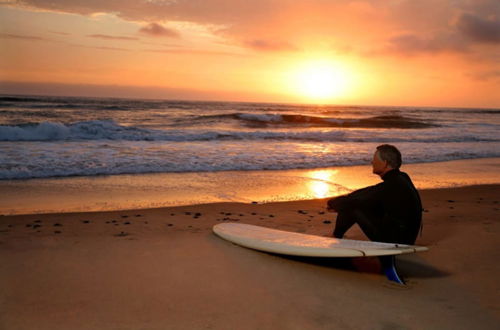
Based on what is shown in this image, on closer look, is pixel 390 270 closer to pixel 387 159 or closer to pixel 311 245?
pixel 311 245

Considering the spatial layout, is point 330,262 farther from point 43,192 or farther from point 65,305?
point 43,192

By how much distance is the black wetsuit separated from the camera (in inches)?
133

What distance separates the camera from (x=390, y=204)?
3.41 meters

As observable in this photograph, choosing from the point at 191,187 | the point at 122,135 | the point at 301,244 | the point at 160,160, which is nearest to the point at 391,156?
the point at 301,244

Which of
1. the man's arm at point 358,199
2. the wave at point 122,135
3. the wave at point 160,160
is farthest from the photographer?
the wave at point 122,135

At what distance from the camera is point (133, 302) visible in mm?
2906

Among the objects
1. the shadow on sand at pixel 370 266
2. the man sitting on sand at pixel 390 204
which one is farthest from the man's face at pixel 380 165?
the shadow on sand at pixel 370 266

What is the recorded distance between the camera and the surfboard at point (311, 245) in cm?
323

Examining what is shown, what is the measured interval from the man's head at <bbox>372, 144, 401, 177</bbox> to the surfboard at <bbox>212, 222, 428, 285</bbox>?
2.04 ft

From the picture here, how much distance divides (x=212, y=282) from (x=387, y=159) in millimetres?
1744

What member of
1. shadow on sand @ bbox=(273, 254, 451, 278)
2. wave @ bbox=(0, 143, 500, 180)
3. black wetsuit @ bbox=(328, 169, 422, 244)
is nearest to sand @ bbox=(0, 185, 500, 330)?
shadow on sand @ bbox=(273, 254, 451, 278)

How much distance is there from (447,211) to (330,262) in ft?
10.8

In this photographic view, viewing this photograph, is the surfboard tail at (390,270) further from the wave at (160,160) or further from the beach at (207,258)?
the wave at (160,160)

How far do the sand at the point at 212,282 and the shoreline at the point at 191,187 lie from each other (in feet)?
3.95
